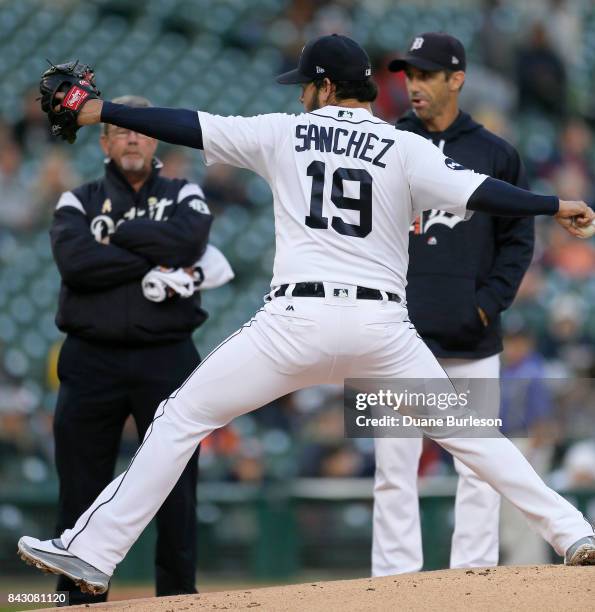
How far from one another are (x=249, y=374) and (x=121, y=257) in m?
1.09

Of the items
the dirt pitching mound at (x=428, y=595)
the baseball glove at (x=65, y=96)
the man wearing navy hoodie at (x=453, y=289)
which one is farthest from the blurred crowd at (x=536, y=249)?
the baseball glove at (x=65, y=96)

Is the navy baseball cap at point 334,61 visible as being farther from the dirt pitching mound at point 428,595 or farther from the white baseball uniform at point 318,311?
the dirt pitching mound at point 428,595

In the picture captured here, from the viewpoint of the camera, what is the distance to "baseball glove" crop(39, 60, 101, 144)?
388cm

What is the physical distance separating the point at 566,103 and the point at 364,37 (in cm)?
210

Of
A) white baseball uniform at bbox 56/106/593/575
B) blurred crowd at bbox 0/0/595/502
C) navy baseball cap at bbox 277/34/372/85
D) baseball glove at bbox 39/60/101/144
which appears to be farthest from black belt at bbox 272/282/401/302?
blurred crowd at bbox 0/0/595/502

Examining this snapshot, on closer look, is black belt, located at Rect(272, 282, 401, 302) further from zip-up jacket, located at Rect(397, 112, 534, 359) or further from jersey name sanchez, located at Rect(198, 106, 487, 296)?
zip-up jacket, located at Rect(397, 112, 534, 359)

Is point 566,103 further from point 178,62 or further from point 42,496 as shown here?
point 42,496

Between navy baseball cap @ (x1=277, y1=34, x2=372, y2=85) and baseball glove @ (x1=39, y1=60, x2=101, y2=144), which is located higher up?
navy baseball cap @ (x1=277, y1=34, x2=372, y2=85)

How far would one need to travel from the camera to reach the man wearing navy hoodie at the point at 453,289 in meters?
4.73

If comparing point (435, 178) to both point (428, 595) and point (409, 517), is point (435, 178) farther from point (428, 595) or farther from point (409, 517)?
point (409, 517)

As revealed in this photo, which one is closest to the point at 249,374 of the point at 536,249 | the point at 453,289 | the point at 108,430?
the point at 108,430

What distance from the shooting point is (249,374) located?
3820mm

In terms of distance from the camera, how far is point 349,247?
12.6ft

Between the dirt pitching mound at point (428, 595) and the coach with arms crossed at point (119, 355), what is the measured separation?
2.24 feet
